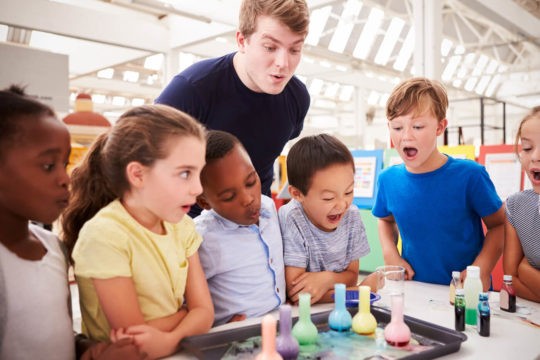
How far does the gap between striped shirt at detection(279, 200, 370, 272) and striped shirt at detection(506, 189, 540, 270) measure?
19.0 inches

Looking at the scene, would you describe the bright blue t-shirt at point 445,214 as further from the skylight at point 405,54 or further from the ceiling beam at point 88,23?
the skylight at point 405,54

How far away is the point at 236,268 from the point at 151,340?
0.38 meters

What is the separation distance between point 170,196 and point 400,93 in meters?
1.04

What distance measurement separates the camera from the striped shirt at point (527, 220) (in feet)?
4.68

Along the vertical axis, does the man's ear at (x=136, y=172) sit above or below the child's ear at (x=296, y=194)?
above

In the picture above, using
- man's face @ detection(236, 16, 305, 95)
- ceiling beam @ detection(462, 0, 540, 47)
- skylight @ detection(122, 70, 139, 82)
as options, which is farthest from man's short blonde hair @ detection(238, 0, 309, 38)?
skylight @ detection(122, 70, 139, 82)

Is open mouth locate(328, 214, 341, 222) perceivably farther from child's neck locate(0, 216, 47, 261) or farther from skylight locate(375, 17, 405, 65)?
skylight locate(375, 17, 405, 65)

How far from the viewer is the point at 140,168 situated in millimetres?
1032

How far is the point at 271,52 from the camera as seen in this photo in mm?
1521

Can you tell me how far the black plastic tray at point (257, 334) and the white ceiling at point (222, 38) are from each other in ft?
11.2

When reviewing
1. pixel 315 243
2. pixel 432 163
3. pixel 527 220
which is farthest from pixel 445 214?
pixel 315 243

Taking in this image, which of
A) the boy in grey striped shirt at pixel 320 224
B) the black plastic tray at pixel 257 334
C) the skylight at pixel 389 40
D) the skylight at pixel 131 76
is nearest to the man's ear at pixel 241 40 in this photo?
the boy in grey striped shirt at pixel 320 224

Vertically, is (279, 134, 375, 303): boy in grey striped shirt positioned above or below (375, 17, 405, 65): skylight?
below

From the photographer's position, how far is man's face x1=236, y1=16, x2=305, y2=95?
4.88ft
